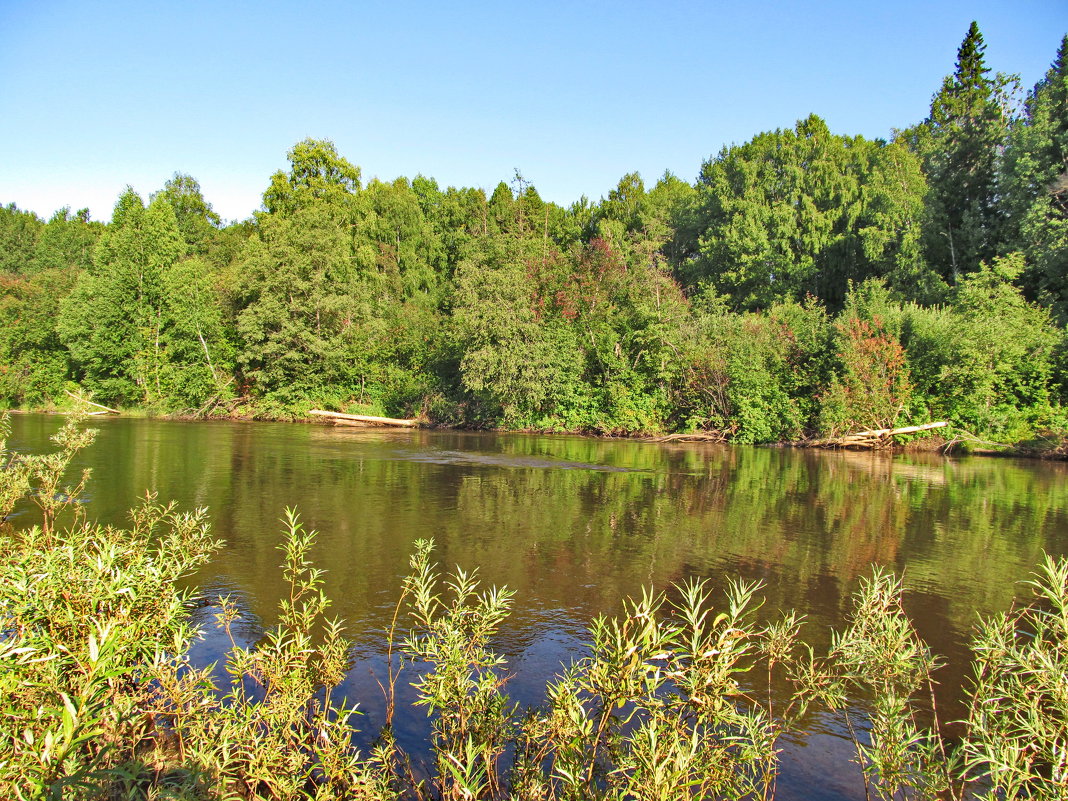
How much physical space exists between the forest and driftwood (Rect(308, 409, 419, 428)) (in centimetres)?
180

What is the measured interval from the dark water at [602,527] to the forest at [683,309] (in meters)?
5.04

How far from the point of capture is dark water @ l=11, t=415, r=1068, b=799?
312 inches

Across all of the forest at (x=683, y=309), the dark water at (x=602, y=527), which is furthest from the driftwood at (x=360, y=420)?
the dark water at (x=602, y=527)

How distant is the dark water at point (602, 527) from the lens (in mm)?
7918

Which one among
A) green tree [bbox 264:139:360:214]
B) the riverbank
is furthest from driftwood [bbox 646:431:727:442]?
green tree [bbox 264:139:360:214]

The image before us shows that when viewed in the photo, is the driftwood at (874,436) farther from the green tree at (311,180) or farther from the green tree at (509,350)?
the green tree at (311,180)

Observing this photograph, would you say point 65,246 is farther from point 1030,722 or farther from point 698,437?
point 1030,722

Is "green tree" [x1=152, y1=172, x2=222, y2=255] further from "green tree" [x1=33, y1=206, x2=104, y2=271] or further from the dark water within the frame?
the dark water

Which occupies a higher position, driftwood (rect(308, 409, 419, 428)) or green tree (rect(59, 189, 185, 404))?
green tree (rect(59, 189, 185, 404))

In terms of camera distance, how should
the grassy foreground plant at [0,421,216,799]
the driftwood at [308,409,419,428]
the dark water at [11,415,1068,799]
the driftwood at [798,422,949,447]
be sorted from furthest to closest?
1. the driftwood at [308,409,419,428]
2. the driftwood at [798,422,949,447]
3. the dark water at [11,415,1068,799]
4. the grassy foreground plant at [0,421,216,799]

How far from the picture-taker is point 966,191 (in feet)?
113

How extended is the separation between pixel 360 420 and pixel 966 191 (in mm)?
32515

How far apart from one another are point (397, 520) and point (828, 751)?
892 centimetres

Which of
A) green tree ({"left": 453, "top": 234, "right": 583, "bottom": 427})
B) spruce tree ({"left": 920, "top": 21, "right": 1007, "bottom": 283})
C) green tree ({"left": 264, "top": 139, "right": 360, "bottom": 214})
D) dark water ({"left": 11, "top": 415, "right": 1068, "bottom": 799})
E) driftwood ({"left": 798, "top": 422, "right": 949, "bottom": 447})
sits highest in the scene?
green tree ({"left": 264, "top": 139, "right": 360, "bottom": 214})
